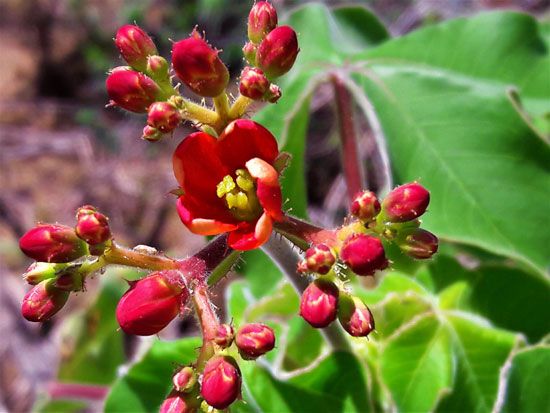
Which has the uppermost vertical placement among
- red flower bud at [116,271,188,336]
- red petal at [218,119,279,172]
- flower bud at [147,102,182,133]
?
flower bud at [147,102,182,133]

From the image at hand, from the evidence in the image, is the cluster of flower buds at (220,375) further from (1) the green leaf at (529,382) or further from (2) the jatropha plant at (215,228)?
(1) the green leaf at (529,382)

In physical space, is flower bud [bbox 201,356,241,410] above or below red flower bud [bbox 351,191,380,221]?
below

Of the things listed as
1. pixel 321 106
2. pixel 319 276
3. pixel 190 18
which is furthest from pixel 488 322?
pixel 190 18

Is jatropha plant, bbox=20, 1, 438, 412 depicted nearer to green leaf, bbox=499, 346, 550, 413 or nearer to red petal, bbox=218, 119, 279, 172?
red petal, bbox=218, 119, 279, 172

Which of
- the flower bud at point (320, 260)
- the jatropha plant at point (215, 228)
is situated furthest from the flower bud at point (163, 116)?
the flower bud at point (320, 260)

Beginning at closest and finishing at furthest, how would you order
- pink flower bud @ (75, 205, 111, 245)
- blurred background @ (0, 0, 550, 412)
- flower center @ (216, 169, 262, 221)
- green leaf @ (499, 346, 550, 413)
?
pink flower bud @ (75, 205, 111, 245) → flower center @ (216, 169, 262, 221) → green leaf @ (499, 346, 550, 413) → blurred background @ (0, 0, 550, 412)

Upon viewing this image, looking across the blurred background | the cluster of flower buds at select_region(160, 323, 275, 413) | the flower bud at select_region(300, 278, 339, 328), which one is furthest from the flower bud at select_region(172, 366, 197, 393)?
the blurred background

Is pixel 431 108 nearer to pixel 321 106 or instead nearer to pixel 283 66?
pixel 283 66

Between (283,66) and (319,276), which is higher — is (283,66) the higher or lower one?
the higher one
